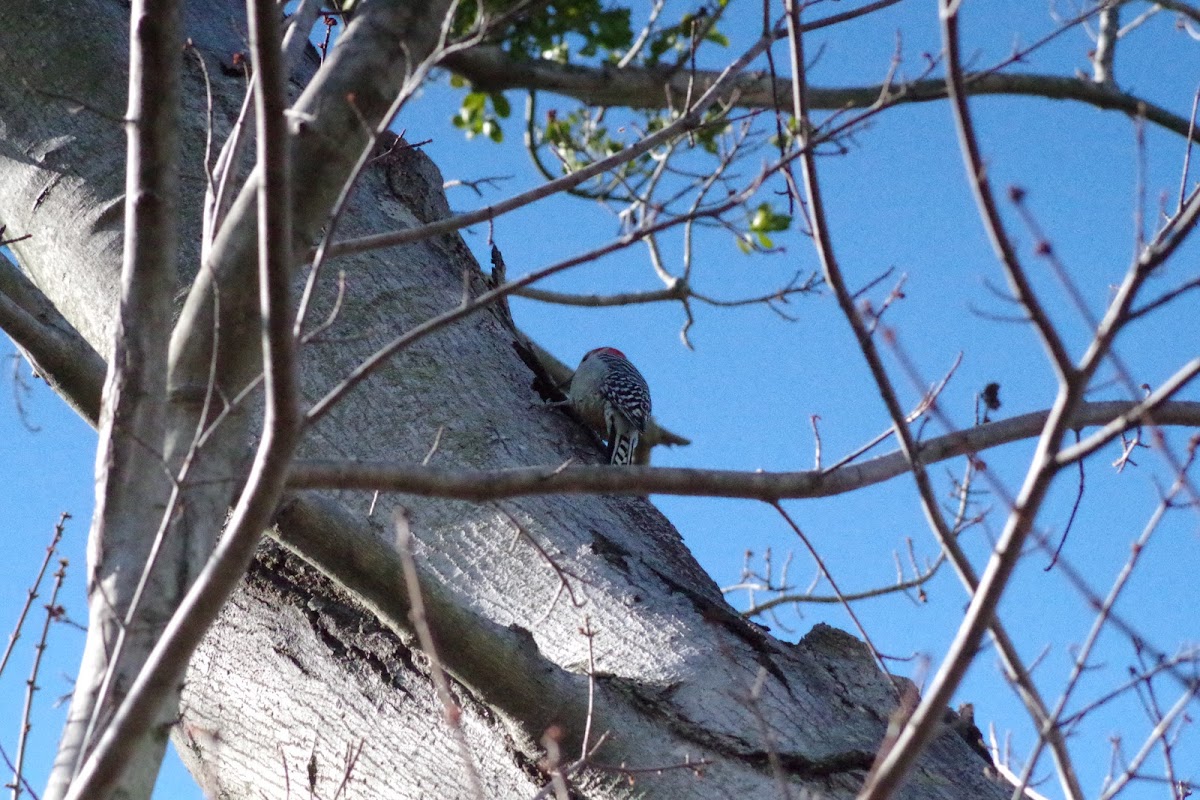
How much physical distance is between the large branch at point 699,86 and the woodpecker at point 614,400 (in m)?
2.09

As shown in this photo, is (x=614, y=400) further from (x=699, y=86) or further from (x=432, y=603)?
(x=432, y=603)

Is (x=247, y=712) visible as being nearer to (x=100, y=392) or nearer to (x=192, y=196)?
(x=100, y=392)

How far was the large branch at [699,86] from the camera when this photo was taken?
300 centimetres

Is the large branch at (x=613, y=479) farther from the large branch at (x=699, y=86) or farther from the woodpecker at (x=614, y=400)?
the woodpecker at (x=614, y=400)

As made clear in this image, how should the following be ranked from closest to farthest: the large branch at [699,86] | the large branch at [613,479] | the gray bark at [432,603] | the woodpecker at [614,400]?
the large branch at [613,479] < the gray bark at [432,603] < the large branch at [699,86] < the woodpecker at [614,400]

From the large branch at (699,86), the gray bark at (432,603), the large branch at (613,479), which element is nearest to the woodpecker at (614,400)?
the gray bark at (432,603)

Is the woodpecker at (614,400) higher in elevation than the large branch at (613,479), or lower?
higher

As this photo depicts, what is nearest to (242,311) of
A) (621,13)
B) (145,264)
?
(145,264)

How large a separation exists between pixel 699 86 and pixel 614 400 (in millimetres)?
3001

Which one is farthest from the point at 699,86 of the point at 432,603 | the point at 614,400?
the point at 614,400

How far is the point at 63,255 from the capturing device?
3.46 m

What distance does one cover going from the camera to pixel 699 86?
3332 millimetres

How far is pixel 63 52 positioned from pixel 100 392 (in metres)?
1.91

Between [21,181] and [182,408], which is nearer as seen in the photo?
[182,408]
